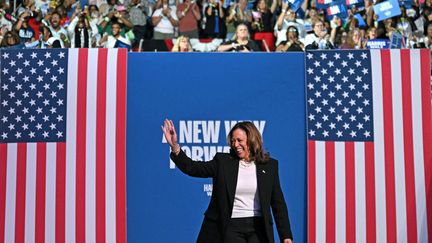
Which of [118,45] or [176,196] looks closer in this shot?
[176,196]

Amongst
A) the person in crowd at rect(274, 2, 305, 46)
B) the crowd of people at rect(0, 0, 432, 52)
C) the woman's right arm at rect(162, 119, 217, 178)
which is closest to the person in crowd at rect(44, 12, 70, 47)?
the crowd of people at rect(0, 0, 432, 52)

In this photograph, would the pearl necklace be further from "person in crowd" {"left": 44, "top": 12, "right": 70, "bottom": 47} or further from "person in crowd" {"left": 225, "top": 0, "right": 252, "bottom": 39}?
"person in crowd" {"left": 44, "top": 12, "right": 70, "bottom": 47}

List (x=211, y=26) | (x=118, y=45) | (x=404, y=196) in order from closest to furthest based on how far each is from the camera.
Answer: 1. (x=404, y=196)
2. (x=118, y=45)
3. (x=211, y=26)

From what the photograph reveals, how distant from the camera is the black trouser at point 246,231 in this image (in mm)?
5828

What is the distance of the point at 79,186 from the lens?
771 cm

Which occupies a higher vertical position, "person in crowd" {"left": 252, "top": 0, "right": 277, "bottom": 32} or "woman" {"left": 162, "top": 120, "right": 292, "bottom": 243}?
"person in crowd" {"left": 252, "top": 0, "right": 277, "bottom": 32}

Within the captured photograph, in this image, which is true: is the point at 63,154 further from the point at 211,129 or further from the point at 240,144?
the point at 240,144

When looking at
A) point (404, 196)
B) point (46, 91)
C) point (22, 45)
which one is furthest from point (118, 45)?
point (404, 196)

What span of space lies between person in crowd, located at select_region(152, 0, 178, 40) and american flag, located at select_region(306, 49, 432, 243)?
529cm

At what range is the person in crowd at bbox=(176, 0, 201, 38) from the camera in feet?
41.9

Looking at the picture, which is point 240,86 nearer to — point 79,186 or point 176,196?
point 176,196

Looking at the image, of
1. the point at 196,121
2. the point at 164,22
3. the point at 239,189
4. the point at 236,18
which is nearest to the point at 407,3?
the point at 236,18

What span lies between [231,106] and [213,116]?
215 mm

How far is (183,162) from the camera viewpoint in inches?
230
